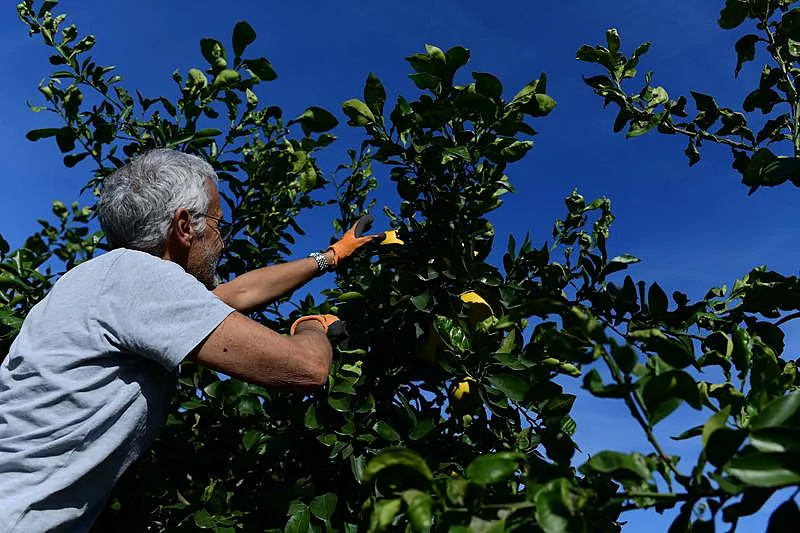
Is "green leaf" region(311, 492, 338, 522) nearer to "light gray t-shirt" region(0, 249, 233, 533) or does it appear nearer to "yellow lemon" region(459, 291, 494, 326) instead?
"light gray t-shirt" region(0, 249, 233, 533)

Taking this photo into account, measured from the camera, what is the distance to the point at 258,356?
5.65ft

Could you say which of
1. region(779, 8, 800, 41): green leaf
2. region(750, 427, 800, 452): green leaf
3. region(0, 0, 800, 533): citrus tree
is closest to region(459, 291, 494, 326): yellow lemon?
region(0, 0, 800, 533): citrus tree

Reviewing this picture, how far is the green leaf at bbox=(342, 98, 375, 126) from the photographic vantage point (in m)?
1.95

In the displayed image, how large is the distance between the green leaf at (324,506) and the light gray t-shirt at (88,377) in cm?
46

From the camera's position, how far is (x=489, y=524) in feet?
2.66

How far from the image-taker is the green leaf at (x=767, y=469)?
0.72 metres

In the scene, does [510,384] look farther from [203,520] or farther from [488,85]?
[203,520]

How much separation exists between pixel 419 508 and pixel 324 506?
116 cm

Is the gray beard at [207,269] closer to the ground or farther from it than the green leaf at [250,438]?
farther from it

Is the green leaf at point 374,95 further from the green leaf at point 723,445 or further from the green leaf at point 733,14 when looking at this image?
the green leaf at point 723,445

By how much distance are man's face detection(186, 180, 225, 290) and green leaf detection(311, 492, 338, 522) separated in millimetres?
713

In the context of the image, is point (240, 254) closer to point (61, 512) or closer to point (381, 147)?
point (381, 147)

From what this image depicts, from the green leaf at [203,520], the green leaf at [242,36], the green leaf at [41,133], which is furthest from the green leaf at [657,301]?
the green leaf at [41,133]

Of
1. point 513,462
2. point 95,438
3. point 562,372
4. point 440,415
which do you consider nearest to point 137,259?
point 95,438
